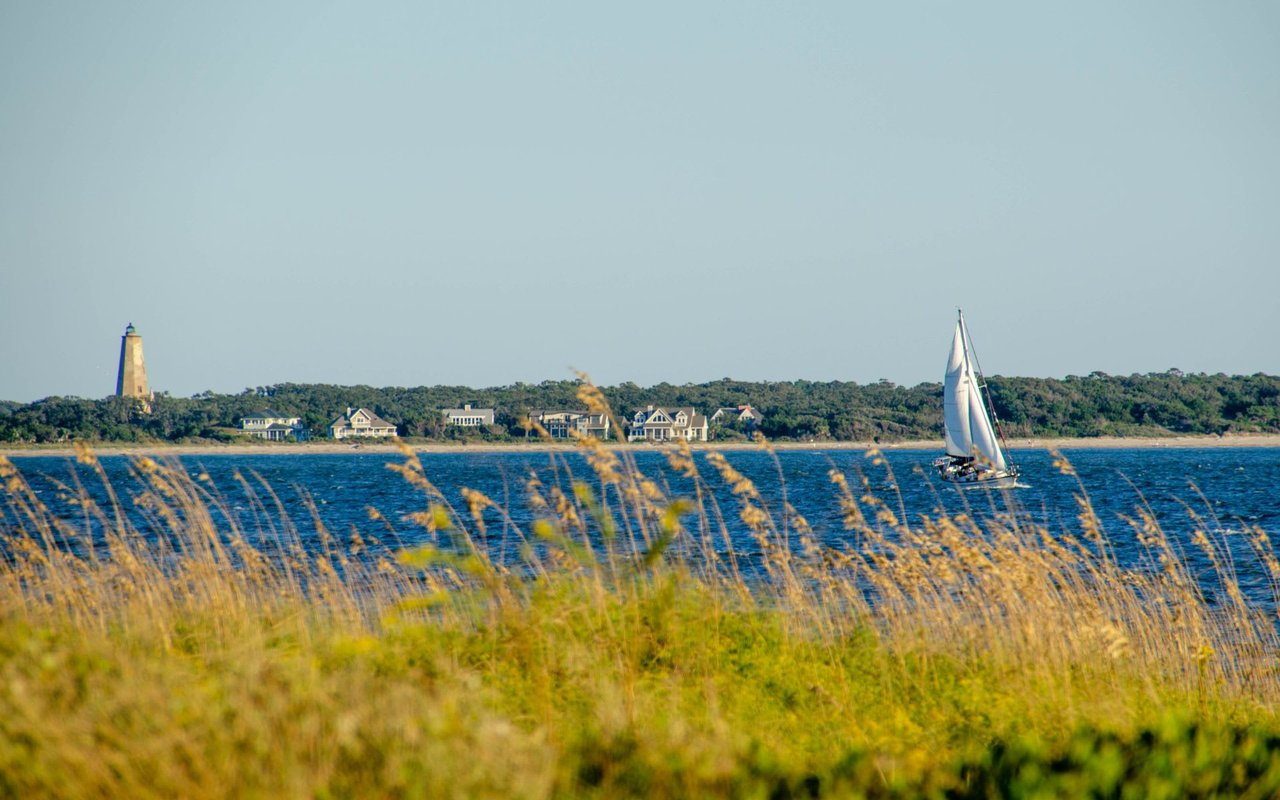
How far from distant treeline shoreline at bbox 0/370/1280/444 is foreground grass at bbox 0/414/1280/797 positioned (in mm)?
108088

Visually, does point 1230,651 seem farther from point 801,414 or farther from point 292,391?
point 292,391

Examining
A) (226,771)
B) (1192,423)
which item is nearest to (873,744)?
(226,771)

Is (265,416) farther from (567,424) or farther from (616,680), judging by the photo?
(616,680)

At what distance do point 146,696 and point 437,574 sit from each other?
934 cm

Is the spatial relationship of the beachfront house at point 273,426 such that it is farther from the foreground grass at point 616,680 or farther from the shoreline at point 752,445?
the foreground grass at point 616,680

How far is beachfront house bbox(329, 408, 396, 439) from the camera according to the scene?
136875mm

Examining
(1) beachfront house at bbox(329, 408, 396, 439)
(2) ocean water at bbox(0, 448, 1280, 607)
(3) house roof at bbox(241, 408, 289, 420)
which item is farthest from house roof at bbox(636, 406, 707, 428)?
(3) house roof at bbox(241, 408, 289, 420)

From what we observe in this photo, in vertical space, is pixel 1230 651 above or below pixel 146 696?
below

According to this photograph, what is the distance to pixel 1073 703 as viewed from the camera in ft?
23.5

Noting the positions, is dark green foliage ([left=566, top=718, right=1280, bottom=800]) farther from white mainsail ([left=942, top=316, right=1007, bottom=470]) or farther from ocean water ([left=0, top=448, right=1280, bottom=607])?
white mainsail ([left=942, top=316, right=1007, bottom=470])

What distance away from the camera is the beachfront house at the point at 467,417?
134500 mm

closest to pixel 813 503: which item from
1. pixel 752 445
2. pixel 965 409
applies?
pixel 965 409

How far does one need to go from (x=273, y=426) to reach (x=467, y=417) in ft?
79.3

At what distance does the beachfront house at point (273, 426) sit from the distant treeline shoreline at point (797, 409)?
1.32 m
